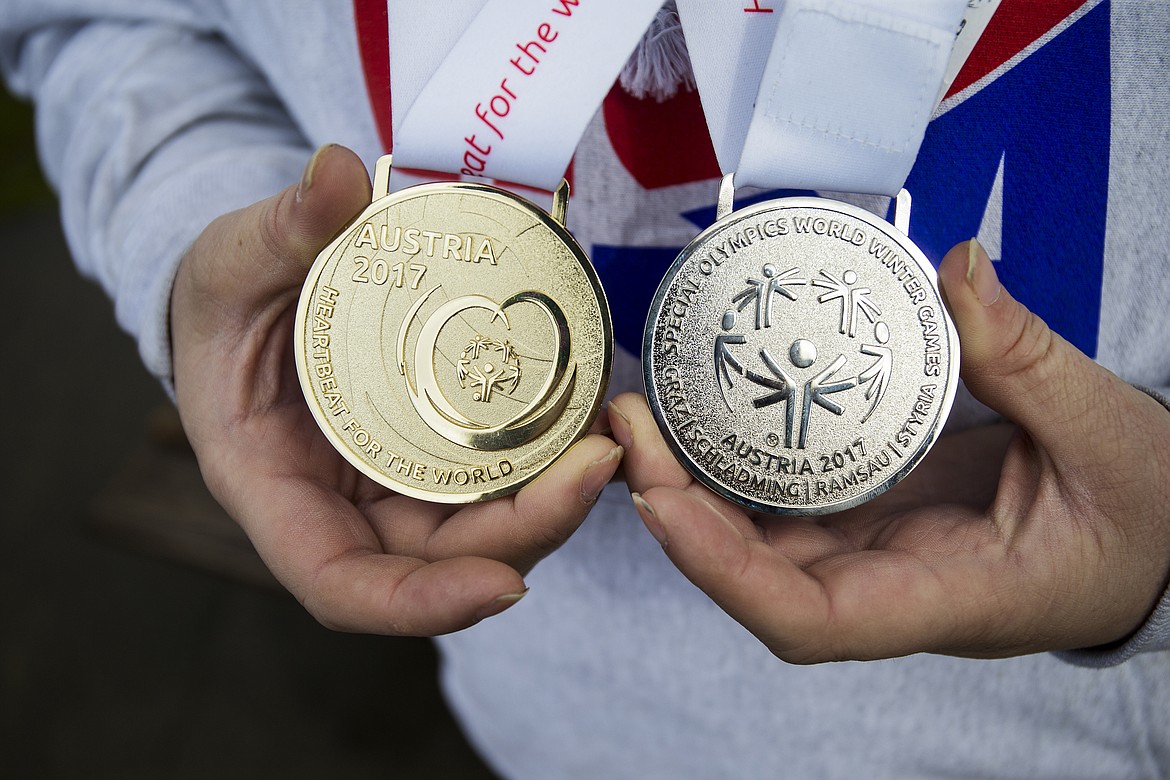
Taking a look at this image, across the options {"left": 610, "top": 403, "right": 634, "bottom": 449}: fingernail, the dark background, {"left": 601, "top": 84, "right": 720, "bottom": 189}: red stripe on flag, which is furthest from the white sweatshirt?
the dark background

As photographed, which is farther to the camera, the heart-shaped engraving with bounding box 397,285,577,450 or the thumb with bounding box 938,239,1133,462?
the heart-shaped engraving with bounding box 397,285,577,450

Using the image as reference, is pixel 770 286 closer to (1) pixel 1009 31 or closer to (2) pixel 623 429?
(2) pixel 623 429

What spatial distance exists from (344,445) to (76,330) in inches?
143

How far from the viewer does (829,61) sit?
1237 mm

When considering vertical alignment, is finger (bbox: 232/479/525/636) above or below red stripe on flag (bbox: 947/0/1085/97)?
below

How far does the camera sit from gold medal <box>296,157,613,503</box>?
133cm

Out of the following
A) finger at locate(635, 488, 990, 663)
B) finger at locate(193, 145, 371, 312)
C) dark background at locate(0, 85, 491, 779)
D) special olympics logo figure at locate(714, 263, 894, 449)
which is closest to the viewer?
finger at locate(635, 488, 990, 663)

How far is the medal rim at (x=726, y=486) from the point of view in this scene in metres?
1.25

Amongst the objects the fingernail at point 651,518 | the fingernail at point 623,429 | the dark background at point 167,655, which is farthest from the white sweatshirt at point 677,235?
the dark background at point 167,655

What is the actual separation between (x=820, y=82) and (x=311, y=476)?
1.05 meters

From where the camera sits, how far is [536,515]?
116cm

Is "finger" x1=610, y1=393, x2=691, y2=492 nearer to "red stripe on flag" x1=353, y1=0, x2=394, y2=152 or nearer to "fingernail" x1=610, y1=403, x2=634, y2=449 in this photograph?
"fingernail" x1=610, y1=403, x2=634, y2=449

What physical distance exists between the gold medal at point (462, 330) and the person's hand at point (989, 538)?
166mm

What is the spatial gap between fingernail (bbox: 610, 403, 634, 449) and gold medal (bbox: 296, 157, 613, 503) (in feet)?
0.40
